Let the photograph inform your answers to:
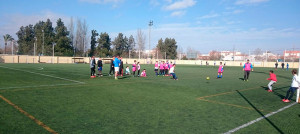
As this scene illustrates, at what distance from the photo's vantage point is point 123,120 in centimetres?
557

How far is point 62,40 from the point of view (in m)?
59.5

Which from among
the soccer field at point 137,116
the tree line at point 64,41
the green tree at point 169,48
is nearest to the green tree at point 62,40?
the tree line at point 64,41

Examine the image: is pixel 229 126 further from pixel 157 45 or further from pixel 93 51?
pixel 157 45

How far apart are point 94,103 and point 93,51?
213 ft

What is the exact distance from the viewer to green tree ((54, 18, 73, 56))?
5884 cm

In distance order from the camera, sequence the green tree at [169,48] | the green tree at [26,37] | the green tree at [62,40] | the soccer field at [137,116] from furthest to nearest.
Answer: the green tree at [169,48] < the green tree at [26,37] < the green tree at [62,40] < the soccer field at [137,116]

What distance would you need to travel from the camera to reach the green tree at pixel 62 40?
58844 mm

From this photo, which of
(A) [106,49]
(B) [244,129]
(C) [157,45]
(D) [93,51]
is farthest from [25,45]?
(B) [244,129]

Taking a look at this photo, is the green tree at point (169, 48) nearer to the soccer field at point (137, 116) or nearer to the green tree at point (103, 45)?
the green tree at point (103, 45)

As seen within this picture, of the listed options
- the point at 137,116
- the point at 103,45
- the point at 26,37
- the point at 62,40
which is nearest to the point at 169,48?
the point at 103,45

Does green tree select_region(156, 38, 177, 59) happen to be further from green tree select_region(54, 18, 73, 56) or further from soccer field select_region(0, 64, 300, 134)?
soccer field select_region(0, 64, 300, 134)

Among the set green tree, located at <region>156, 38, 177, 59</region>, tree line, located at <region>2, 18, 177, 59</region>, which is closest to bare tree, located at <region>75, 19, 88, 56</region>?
tree line, located at <region>2, 18, 177, 59</region>

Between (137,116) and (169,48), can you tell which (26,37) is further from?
(137,116)

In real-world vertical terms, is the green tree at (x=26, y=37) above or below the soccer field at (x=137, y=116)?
above
